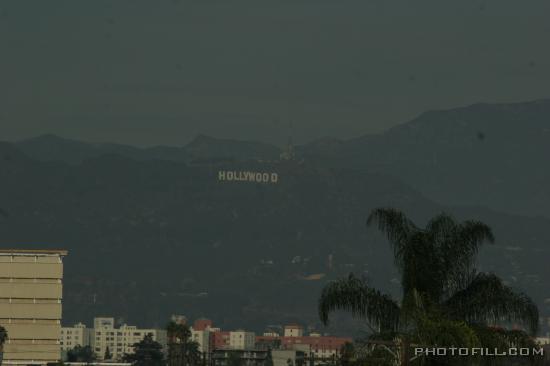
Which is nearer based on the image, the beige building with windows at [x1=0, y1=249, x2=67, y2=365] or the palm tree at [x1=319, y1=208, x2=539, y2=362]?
the palm tree at [x1=319, y1=208, x2=539, y2=362]

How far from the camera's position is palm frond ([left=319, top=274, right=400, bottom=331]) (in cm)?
6072

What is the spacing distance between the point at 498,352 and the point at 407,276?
4.50 meters

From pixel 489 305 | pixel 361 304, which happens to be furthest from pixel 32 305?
pixel 489 305

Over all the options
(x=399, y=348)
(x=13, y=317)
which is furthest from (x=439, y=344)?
(x=13, y=317)

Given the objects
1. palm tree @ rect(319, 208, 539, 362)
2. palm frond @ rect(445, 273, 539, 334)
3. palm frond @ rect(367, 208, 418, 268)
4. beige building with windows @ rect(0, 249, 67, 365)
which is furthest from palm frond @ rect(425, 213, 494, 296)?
beige building with windows @ rect(0, 249, 67, 365)

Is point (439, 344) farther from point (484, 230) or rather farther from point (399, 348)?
point (484, 230)

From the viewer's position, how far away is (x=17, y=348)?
129625 millimetres

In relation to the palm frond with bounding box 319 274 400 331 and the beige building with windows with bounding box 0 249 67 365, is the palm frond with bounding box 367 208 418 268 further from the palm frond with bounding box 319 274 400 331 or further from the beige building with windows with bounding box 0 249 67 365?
the beige building with windows with bounding box 0 249 67 365

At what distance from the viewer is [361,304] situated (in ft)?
200

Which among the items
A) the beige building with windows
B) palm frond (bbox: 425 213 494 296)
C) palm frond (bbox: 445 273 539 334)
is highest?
the beige building with windows

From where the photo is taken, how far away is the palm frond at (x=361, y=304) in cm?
6072

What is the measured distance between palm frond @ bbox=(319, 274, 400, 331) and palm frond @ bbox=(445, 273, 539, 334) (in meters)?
1.98

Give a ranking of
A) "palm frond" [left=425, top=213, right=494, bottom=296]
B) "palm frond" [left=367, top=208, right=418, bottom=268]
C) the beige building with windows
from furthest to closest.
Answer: the beige building with windows
"palm frond" [left=367, top=208, right=418, bottom=268]
"palm frond" [left=425, top=213, right=494, bottom=296]

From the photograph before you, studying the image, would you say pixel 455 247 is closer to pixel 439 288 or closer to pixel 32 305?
pixel 439 288
